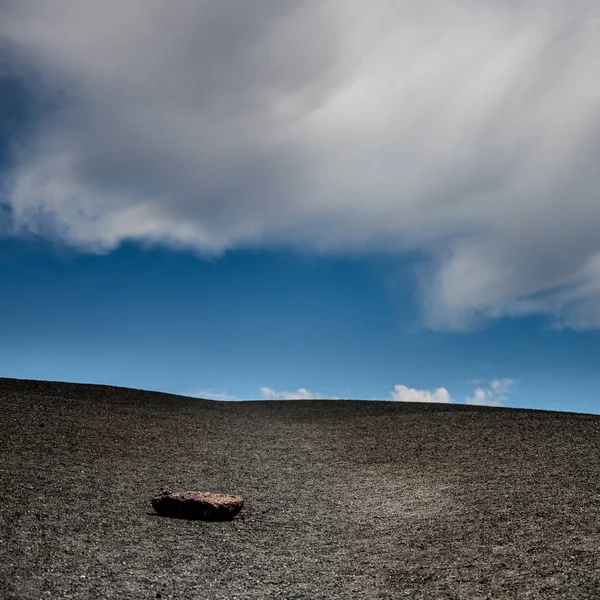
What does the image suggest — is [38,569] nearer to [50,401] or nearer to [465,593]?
[465,593]

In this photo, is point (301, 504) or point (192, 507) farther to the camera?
point (301, 504)

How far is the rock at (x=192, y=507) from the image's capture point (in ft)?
34.2

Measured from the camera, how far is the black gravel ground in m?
7.86

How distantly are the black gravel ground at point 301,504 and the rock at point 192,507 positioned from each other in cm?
27

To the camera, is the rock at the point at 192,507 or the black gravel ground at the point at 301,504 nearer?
the black gravel ground at the point at 301,504

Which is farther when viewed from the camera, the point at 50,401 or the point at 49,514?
the point at 50,401

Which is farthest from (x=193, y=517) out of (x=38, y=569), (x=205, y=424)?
(x=205, y=424)

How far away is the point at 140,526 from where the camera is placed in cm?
977

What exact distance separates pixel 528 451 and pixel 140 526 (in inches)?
352

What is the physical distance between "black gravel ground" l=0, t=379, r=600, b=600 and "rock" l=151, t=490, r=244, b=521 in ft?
0.89

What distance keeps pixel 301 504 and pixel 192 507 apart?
7.12 feet

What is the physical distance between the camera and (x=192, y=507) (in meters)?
10.5

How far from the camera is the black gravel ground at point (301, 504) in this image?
786 cm

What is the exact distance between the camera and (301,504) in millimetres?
11586
